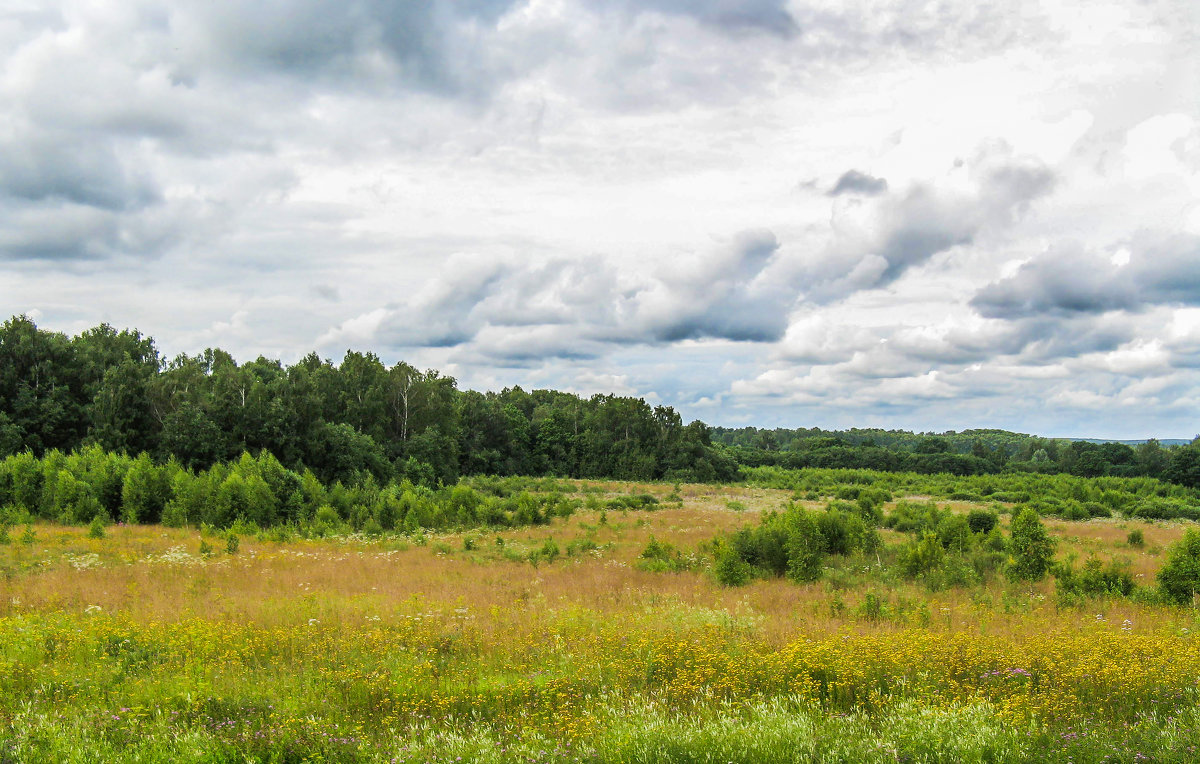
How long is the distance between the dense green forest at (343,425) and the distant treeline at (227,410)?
101 mm

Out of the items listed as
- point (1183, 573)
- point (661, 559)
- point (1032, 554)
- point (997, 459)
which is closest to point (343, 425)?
point (661, 559)

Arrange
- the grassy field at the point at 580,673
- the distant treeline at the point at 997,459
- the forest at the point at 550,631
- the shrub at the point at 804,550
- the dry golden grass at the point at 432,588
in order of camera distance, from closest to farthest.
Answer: the grassy field at the point at 580,673 → the forest at the point at 550,631 → the dry golden grass at the point at 432,588 → the shrub at the point at 804,550 → the distant treeline at the point at 997,459

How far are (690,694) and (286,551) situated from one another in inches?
742

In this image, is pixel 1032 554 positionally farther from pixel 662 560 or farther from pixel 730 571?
pixel 662 560

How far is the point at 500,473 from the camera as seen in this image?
264 feet

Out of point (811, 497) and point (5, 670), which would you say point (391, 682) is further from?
point (811, 497)

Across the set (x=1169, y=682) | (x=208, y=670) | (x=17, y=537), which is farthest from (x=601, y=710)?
(x=17, y=537)

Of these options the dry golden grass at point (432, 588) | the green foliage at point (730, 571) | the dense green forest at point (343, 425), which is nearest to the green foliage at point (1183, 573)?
the dry golden grass at point (432, 588)

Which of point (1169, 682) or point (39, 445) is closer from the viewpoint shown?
point (1169, 682)

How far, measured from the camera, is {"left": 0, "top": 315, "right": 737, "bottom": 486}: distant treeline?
145 feet

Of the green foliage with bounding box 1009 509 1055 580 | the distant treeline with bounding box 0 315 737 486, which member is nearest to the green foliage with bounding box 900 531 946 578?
the green foliage with bounding box 1009 509 1055 580

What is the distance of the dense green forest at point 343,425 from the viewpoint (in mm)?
44625

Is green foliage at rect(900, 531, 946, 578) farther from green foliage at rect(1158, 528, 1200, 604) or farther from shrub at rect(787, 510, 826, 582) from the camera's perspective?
green foliage at rect(1158, 528, 1200, 604)

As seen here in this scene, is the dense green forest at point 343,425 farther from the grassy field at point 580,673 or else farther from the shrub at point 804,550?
the shrub at point 804,550
